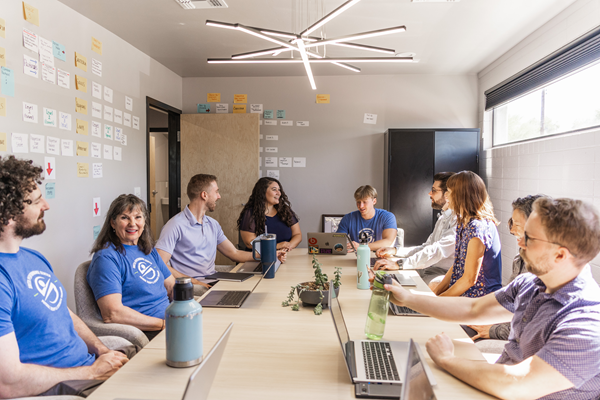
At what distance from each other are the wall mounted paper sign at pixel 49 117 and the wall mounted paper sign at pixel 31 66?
0.23 metres

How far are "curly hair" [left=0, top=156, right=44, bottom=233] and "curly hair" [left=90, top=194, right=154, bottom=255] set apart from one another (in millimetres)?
585

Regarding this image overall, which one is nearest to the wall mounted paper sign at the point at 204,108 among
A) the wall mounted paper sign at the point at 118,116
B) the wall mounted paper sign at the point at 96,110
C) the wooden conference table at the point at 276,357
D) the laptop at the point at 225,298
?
the wall mounted paper sign at the point at 118,116

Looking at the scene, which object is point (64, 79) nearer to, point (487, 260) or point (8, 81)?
point (8, 81)

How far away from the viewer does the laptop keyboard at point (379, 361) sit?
1.15m

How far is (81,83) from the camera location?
10.2ft

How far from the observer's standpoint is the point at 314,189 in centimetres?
520

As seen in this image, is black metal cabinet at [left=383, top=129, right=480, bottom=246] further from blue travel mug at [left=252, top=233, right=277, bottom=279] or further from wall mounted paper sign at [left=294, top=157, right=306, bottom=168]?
blue travel mug at [left=252, top=233, right=277, bottom=279]

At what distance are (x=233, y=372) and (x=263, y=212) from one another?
266 cm

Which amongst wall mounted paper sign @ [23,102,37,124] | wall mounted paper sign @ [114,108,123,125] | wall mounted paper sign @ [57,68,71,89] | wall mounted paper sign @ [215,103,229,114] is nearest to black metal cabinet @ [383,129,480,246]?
wall mounted paper sign @ [215,103,229,114]

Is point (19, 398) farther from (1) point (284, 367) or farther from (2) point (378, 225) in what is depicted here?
(2) point (378, 225)

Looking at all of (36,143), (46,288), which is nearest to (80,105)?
(36,143)

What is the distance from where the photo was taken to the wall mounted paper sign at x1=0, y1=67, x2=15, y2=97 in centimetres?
240

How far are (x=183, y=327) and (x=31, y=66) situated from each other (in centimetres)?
237

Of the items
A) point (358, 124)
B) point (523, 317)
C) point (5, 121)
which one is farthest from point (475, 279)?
point (358, 124)
